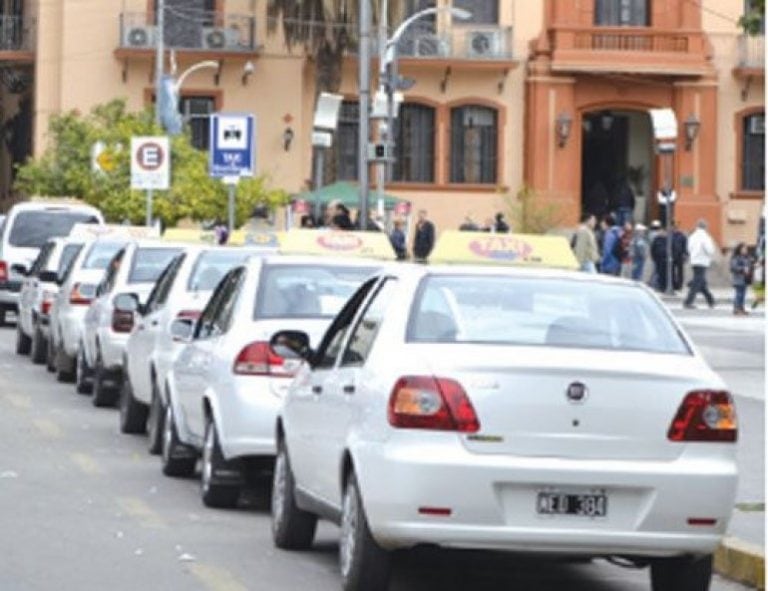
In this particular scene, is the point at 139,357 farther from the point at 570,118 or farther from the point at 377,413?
the point at 570,118

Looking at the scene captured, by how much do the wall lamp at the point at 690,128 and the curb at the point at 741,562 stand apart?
174 ft

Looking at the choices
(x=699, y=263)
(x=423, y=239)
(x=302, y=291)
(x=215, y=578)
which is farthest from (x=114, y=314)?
(x=423, y=239)

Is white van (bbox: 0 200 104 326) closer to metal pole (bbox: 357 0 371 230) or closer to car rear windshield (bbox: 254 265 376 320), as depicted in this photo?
metal pole (bbox: 357 0 371 230)

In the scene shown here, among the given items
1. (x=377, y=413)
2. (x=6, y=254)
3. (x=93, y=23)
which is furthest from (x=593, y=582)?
(x=93, y=23)

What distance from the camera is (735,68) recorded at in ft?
220

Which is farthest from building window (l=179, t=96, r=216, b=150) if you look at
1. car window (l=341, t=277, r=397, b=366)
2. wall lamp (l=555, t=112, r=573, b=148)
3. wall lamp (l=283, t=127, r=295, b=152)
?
car window (l=341, t=277, r=397, b=366)

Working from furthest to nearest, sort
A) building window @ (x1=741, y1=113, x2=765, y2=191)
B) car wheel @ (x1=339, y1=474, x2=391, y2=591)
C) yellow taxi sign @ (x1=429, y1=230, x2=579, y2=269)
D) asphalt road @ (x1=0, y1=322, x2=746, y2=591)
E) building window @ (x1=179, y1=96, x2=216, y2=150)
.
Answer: building window @ (x1=741, y1=113, x2=765, y2=191), building window @ (x1=179, y1=96, x2=216, y2=150), yellow taxi sign @ (x1=429, y1=230, x2=579, y2=269), asphalt road @ (x1=0, y1=322, x2=746, y2=591), car wheel @ (x1=339, y1=474, x2=391, y2=591)

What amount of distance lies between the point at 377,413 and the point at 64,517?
4.21 m

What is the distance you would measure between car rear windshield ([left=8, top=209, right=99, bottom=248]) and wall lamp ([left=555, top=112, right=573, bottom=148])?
26.6m

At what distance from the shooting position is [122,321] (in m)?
24.5

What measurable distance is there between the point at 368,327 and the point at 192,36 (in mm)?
52915

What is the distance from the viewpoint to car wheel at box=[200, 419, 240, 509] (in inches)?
621

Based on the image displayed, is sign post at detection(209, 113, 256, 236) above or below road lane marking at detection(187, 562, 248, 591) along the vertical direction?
above

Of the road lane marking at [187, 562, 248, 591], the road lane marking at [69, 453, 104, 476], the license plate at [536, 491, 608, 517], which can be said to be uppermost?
the license plate at [536, 491, 608, 517]
